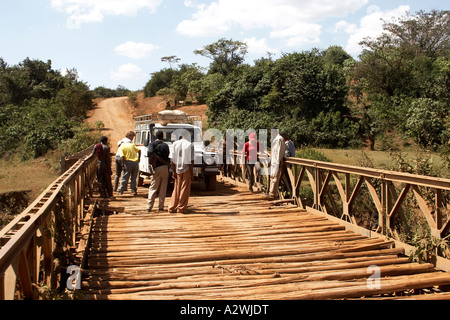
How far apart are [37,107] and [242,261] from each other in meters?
36.7

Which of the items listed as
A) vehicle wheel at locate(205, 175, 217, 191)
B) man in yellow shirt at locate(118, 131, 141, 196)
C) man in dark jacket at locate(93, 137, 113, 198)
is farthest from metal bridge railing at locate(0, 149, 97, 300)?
vehicle wheel at locate(205, 175, 217, 191)

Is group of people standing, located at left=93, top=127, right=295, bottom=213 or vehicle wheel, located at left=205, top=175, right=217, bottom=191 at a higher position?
group of people standing, located at left=93, top=127, right=295, bottom=213

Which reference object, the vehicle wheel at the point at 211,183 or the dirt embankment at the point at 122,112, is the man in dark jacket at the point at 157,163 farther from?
the dirt embankment at the point at 122,112

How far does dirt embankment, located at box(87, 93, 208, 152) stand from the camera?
39103mm

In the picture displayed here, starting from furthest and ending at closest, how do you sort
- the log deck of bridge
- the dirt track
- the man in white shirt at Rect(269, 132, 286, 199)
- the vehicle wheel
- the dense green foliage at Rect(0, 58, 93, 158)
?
the dirt track → the dense green foliage at Rect(0, 58, 93, 158) → the vehicle wheel → the man in white shirt at Rect(269, 132, 286, 199) → the log deck of bridge

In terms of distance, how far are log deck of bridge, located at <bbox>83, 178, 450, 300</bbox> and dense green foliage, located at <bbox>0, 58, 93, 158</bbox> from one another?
24912 mm

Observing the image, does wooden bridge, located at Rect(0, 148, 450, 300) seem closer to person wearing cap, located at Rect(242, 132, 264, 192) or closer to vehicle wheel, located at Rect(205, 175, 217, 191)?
person wearing cap, located at Rect(242, 132, 264, 192)

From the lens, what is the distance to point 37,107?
38.2 m

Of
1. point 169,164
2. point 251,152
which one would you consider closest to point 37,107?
point 251,152

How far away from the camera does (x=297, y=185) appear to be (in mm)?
9797

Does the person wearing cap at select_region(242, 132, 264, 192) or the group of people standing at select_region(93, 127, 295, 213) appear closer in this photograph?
the group of people standing at select_region(93, 127, 295, 213)
